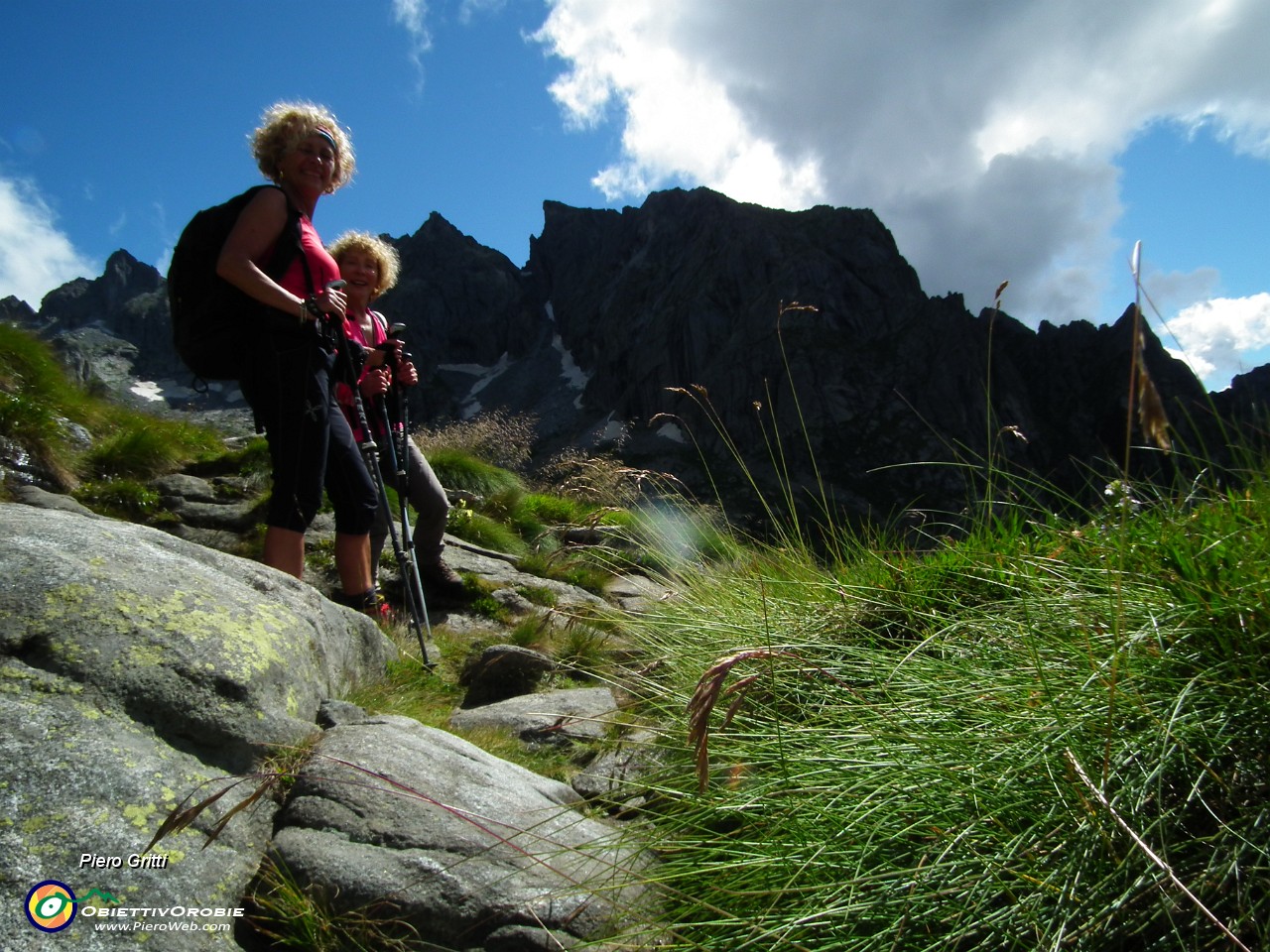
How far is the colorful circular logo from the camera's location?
143cm

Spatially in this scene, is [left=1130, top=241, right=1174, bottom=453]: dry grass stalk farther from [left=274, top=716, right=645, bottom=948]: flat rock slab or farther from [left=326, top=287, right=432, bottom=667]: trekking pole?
[left=326, top=287, right=432, bottom=667]: trekking pole

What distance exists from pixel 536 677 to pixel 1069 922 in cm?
310

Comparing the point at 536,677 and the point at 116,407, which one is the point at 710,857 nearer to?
the point at 536,677

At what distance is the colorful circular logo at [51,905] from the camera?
1.43 meters

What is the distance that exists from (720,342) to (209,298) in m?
127

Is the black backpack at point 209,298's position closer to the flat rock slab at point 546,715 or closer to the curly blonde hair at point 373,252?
the curly blonde hair at point 373,252

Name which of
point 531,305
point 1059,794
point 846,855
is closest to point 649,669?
point 846,855

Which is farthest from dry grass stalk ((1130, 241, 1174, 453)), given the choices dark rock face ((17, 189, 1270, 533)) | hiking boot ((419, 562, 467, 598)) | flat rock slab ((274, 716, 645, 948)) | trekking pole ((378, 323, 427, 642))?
dark rock face ((17, 189, 1270, 533))

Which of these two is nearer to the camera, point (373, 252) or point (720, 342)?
point (373, 252)

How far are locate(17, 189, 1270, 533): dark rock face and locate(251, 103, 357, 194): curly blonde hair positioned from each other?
87.9 m

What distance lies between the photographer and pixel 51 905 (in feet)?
4.83

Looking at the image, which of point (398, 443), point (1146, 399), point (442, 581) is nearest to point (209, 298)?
point (398, 443)

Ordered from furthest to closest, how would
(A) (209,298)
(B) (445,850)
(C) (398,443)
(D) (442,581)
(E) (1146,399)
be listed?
(D) (442,581), (C) (398,443), (A) (209,298), (B) (445,850), (E) (1146,399)

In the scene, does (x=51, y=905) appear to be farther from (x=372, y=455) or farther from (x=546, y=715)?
(x=372, y=455)
